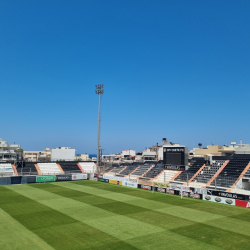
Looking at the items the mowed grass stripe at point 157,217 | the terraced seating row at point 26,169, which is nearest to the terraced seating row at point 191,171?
the mowed grass stripe at point 157,217

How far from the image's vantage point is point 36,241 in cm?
1845

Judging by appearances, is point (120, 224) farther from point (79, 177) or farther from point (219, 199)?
point (79, 177)

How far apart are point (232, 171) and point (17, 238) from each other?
39974 millimetres

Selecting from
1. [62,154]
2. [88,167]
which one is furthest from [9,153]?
[62,154]

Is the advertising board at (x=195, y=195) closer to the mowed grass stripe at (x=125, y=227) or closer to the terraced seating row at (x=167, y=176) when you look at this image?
the mowed grass stripe at (x=125, y=227)

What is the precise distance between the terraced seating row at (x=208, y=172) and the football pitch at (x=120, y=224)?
14101 millimetres

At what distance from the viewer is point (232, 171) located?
47.6 metres

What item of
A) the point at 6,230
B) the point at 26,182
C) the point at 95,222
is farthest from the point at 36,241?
the point at 26,182

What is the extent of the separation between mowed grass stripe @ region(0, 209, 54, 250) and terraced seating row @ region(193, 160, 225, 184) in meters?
36.1

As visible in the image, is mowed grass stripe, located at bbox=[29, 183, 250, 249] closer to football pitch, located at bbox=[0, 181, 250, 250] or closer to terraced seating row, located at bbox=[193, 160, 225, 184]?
football pitch, located at bbox=[0, 181, 250, 250]

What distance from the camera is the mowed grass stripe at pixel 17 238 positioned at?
17359 millimetres

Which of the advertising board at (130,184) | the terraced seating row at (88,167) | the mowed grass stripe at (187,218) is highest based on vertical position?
the terraced seating row at (88,167)

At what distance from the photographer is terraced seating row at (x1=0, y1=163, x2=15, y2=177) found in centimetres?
5994

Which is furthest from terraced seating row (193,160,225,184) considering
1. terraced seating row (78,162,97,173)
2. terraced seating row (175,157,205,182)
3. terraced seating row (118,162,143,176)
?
terraced seating row (78,162,97,173)
